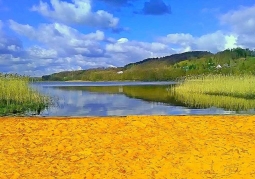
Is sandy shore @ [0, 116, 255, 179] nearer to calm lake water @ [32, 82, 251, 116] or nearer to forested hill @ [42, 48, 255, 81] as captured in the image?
calm lake water @ [32, 82, 251, 116]

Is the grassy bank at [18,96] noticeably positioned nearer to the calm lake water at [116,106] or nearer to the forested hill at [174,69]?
the calm lake water at [116,106]

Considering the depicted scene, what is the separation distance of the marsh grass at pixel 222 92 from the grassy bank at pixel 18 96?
774cm

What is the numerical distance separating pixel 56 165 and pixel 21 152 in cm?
68

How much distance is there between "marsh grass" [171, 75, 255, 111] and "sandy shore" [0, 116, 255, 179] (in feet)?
35.6

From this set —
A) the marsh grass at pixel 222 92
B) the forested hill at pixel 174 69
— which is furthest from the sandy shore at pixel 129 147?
the forested hill at pixel 174 69

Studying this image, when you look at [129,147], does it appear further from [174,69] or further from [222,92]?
[174,69]

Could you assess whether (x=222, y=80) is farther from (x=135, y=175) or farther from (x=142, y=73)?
(x=142, y=73)

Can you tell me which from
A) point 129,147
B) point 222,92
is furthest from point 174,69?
point 129,147

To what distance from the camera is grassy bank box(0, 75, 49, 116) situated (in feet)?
47.9

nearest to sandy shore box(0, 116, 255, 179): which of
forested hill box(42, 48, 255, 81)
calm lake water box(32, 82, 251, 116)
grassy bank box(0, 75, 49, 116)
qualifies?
calm lake water box(32, 82, 251, 116)

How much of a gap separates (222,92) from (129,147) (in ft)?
57.6

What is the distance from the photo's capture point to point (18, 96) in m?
15.6

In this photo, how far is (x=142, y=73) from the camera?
245 feet

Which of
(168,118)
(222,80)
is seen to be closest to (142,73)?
(222,80)
